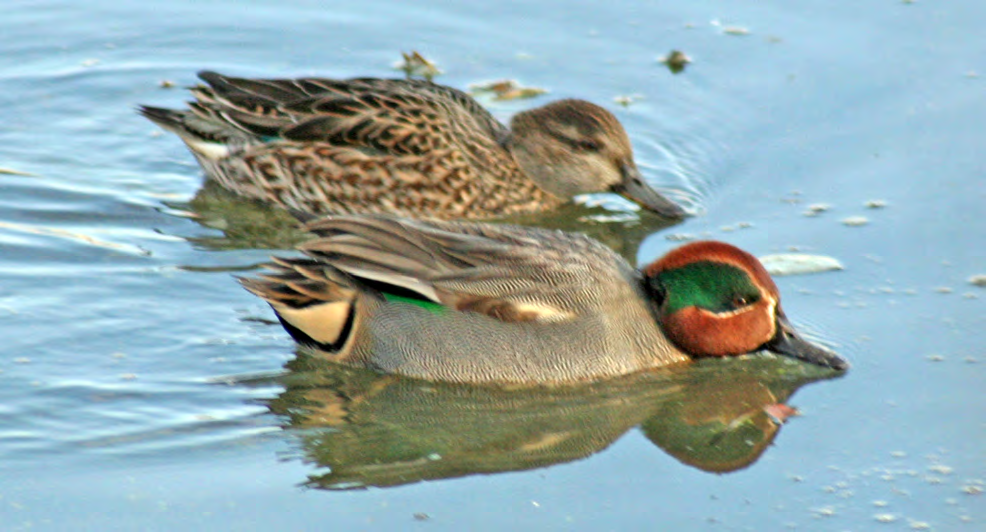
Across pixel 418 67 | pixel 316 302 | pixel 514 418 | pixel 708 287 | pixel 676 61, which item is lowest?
pixel 514 418

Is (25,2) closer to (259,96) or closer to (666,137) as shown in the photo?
(259,96)

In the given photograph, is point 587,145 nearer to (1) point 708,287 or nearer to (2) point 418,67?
(2) point 418,67

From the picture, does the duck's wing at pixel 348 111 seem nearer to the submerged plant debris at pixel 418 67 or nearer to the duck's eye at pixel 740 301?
the submerged plant debris at pixel 418 67

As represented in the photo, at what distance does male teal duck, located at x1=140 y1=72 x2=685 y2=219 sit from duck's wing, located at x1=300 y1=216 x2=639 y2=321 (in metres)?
1.85

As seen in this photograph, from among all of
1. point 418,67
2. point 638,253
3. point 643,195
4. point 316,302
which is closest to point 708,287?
point 638,253

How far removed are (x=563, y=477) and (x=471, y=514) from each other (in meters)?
0.54

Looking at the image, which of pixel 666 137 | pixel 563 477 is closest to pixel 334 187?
pixel 666 137

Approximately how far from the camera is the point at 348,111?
9.73 meters

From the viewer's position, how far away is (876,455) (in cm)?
691

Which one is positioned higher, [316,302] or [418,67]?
[418,67]

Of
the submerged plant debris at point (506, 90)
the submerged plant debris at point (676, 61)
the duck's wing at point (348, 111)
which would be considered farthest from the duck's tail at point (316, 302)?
the submerged plant debris at point (676, 61)

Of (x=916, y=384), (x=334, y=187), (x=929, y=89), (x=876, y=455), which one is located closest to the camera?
(x=876, y=455)

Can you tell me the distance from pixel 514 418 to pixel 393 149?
282cm

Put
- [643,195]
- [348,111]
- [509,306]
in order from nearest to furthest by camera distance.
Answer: [509,306] < [643,195] < [348,111]
